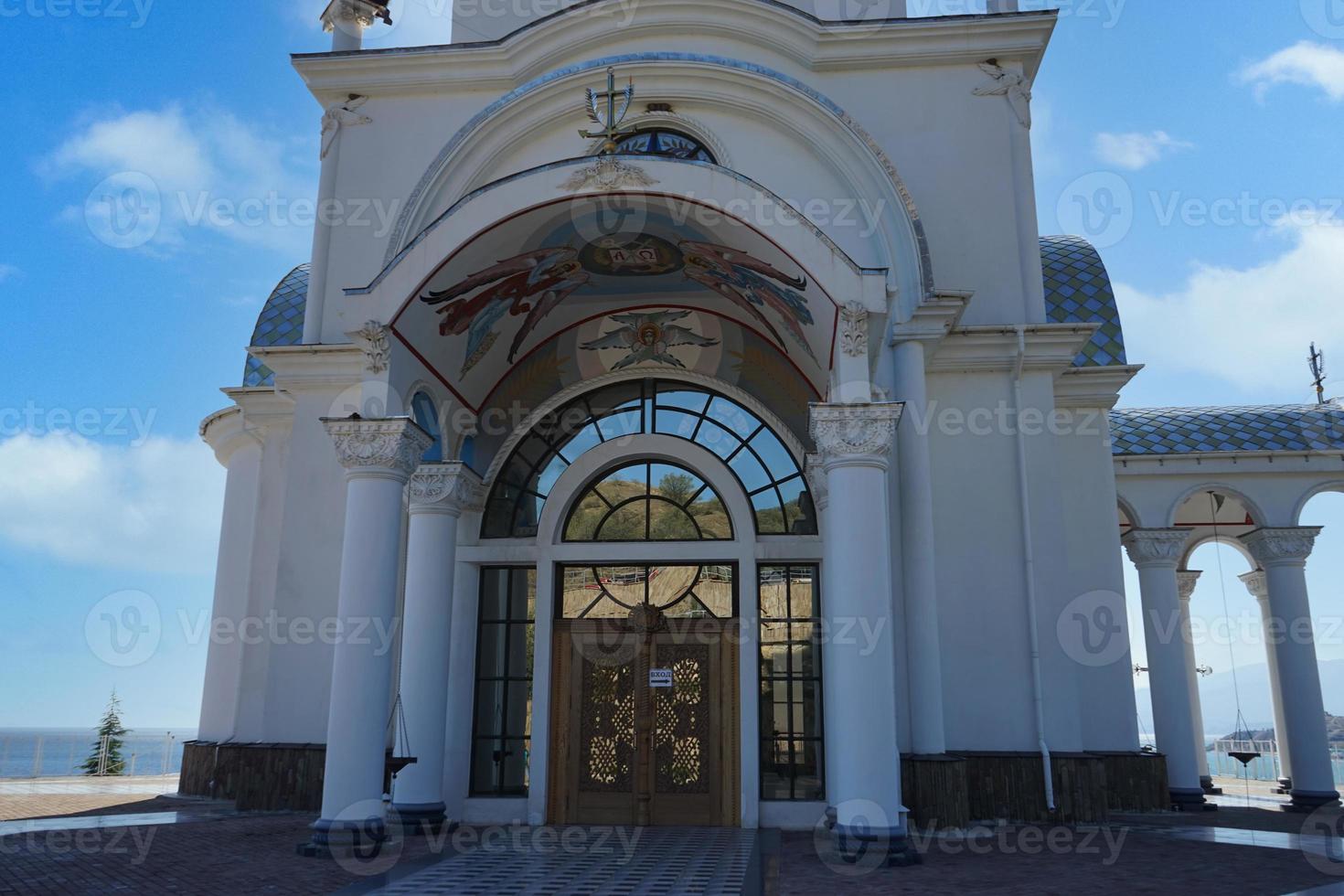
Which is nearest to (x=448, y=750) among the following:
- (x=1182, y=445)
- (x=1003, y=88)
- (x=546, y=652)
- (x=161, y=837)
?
(x=546, y=652)

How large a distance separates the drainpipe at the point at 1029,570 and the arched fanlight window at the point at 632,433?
2.42 m

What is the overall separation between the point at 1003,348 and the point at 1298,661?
22.9 feet

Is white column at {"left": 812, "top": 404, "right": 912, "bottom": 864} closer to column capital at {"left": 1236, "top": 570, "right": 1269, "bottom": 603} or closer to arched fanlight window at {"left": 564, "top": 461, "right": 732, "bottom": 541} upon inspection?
arched fanlight window at {"left": 564, "top": 461, "right": 732, "bottom": 541}

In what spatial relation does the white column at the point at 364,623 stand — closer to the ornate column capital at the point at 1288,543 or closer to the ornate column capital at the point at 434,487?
the ornate column capital at the point at 434,487

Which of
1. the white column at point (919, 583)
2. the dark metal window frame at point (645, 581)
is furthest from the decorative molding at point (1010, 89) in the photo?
the dark metal window frame at point (645, 581)

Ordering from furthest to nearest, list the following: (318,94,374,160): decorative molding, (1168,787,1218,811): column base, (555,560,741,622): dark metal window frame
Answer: (1168,787,1218,811): column base, (318,94,374,160): decorative molding, (555,560,741,622): dark metal window frame

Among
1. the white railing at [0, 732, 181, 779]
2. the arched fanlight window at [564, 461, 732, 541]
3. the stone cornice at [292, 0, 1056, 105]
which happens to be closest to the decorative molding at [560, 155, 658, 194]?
the arched fanlight window at [564, 461, 732, 541]

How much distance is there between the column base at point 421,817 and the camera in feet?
32.2

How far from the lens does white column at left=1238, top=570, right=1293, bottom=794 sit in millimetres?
14909

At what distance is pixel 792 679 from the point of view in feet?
35.7

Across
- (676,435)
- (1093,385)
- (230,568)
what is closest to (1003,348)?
(1093,385)

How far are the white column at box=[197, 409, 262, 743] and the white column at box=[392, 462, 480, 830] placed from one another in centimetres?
429

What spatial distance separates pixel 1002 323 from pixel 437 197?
20.6 ft

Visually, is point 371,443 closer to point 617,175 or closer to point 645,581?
point 617,175
